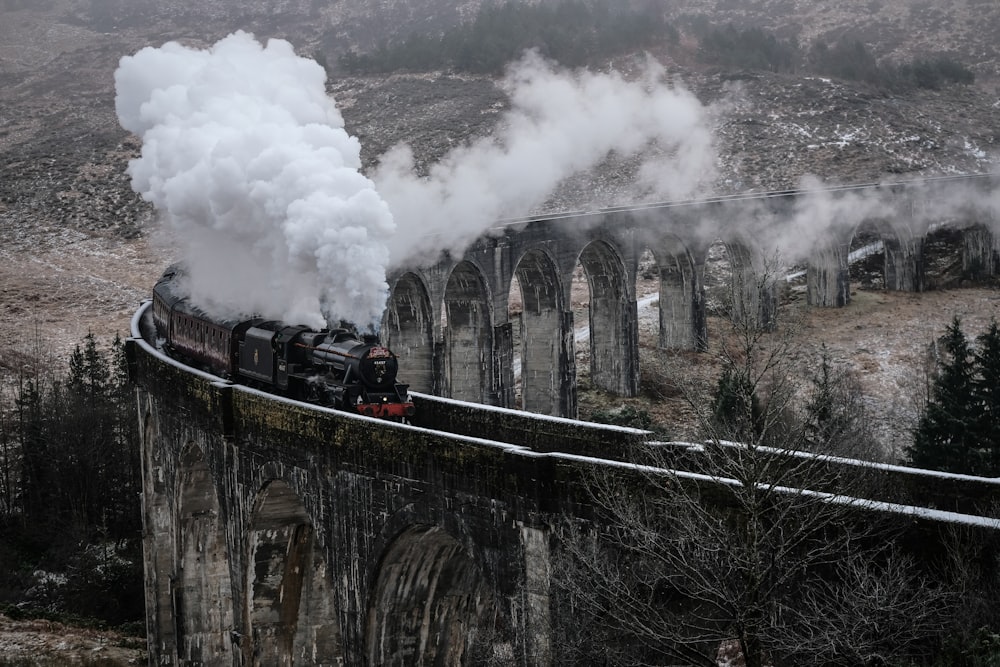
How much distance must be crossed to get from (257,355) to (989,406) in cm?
2055

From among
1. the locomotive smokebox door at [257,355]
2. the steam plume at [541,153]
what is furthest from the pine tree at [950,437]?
the locomotive smokebox door at [257,355]

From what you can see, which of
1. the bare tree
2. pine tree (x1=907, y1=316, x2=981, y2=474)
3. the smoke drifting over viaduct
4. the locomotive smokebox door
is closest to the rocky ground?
the smoke drifting over viaduct

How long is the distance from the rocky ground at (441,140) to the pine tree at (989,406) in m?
6.25

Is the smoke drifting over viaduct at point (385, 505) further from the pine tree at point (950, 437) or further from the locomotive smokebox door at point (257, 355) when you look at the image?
the pine tree at point (950, 437)

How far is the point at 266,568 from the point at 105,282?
4115cm

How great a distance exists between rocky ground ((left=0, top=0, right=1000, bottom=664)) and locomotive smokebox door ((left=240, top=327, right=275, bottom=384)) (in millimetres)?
12056

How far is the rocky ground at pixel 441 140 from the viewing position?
4941 cm

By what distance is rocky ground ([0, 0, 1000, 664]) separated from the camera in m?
49.4

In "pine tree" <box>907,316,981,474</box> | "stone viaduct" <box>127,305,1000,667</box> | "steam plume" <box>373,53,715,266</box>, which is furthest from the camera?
"steam plume" <box>373,53,715,266</box>

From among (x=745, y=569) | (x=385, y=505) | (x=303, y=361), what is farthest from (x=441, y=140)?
(x=745, y=569)

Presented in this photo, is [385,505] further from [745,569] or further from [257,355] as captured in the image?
[257,355]

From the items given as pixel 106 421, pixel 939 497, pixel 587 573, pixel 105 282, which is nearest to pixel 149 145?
pixel 106 421

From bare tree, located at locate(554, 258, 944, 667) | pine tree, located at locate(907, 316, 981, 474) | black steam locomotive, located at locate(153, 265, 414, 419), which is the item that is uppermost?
black steam locomotive, located at locate(153, 265, 414, 419)

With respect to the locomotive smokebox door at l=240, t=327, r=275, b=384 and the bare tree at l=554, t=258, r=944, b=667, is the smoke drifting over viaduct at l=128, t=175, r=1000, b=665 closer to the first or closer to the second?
the bare tree at l=554, t=258, r=944, b=667
